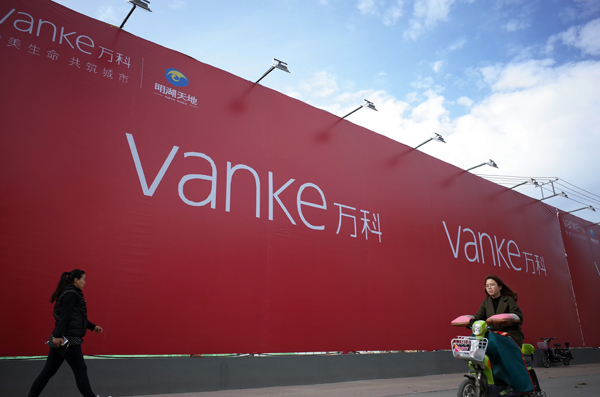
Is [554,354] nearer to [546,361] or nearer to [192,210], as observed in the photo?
[546,361]

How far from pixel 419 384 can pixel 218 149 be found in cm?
443

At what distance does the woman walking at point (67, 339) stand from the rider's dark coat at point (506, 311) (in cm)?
322

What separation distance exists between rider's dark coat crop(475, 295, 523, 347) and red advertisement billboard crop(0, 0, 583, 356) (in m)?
3.12

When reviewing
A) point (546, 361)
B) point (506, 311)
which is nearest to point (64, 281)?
point (506, 311)

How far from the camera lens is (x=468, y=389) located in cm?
319

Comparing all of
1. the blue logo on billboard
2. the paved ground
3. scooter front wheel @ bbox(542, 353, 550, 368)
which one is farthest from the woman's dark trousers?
scooter front wheel @ bbox(542, 353, 550, 368)

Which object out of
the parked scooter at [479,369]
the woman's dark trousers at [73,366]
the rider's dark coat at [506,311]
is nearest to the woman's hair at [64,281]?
the woman's dark trousers at [73,366]

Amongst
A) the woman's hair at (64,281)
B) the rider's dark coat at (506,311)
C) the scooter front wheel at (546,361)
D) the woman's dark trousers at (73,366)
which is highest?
the woman's hair at (64,281)

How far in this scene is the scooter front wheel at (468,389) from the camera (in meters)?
3.14

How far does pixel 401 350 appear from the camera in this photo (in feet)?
24.2

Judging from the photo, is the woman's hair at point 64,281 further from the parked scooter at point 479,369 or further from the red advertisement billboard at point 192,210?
the parked scooter at point 479,369

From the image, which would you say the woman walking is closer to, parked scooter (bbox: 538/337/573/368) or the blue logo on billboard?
the blue logo on billboard

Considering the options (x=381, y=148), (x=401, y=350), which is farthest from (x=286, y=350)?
(x=381, y=148)

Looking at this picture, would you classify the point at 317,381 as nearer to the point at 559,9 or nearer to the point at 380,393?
the point at 380,393
